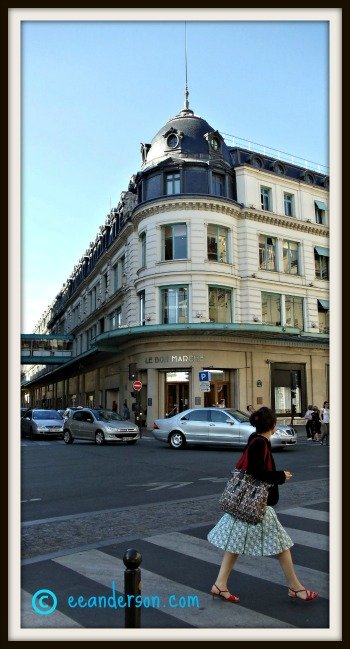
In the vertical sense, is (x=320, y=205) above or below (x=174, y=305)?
above

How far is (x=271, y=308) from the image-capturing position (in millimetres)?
33531

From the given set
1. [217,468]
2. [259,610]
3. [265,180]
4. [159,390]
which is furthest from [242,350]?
[259,610]

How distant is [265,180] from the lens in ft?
113

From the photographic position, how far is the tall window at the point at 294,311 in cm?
3428

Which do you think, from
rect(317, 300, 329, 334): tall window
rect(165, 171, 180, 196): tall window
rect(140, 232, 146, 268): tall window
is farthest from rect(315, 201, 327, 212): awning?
rect(140, 232, 146, 268): tall window

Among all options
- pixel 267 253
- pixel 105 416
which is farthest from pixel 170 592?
pixel 267 253

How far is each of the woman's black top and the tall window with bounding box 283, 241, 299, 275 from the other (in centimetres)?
3065

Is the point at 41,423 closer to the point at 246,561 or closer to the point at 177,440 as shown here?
the point at 177,440

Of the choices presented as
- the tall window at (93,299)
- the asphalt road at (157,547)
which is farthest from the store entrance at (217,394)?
the tall window at (93,299)

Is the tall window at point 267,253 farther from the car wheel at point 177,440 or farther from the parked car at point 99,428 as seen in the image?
the car wheel at point 177,440

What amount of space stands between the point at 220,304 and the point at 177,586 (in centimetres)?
2687
